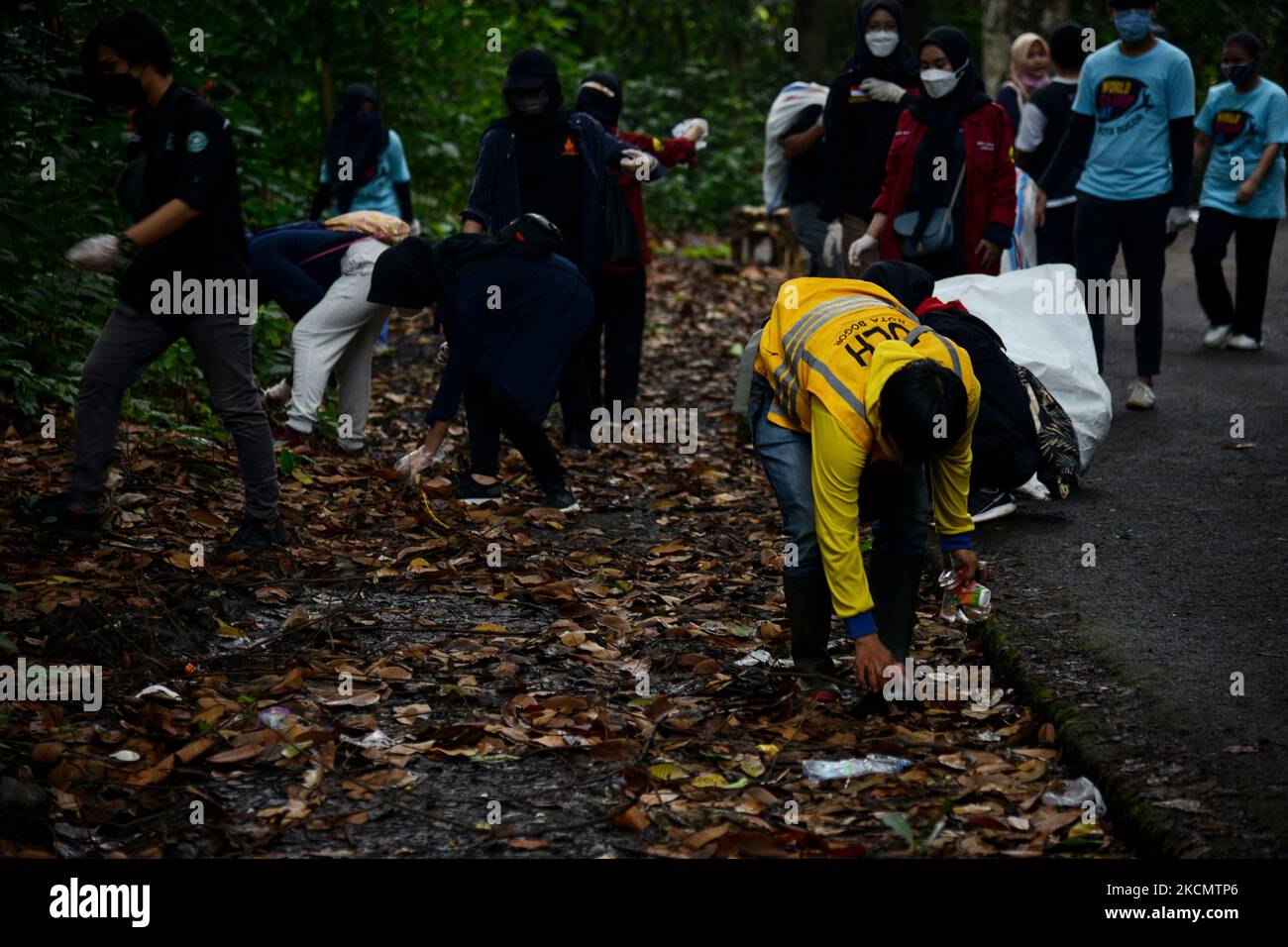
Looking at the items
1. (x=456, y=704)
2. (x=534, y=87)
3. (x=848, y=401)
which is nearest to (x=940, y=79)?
(x=534, y=87)

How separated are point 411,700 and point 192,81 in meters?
5.80

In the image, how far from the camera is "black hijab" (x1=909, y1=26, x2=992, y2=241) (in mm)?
7305

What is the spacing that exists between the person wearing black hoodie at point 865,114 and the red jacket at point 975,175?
478mm

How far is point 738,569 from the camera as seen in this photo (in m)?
6.31

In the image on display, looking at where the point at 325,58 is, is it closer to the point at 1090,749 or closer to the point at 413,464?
the point at 413,464

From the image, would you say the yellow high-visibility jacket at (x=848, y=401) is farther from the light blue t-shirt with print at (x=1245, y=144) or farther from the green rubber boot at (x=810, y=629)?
the light blue t-shirt with print at (x=1245, y=144)

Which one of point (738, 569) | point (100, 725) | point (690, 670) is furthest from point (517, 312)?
point (100, 725)

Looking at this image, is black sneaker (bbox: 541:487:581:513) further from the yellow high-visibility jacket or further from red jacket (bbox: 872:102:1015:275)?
the yellow high-visibility jacket

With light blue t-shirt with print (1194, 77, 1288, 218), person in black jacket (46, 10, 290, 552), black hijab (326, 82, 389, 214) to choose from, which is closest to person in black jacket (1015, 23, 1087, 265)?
light blue t-shirt with print (1194, 77, 1288, 218)

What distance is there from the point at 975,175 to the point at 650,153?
2.21 metres

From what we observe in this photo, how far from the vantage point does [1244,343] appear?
1005 centimetres

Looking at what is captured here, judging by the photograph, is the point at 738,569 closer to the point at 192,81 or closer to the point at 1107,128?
the point at 1107,128

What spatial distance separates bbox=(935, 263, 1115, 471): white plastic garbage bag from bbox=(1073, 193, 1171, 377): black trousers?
4.10 feet

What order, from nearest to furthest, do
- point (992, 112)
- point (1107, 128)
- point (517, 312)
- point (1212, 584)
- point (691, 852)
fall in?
point (691, 852)
point (1212, 584)
point (517, 312)
point (992, 112)
point (1107, 128)
